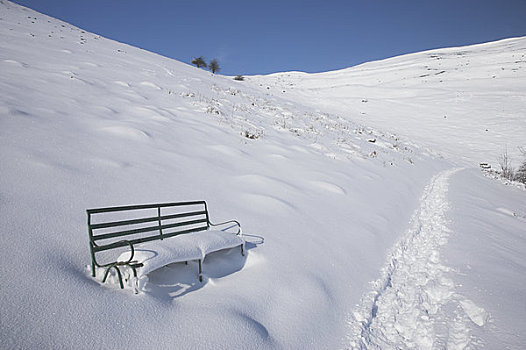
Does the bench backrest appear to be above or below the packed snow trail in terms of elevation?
above

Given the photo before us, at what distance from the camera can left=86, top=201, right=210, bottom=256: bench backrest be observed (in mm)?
3113

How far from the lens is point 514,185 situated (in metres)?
14.0

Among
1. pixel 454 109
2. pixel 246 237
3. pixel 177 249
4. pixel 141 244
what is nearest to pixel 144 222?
pixel 141 244

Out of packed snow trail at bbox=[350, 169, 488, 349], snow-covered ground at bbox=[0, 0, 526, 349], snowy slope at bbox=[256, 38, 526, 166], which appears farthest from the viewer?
snowy slope at bbox=[256, 38, 526, 166]

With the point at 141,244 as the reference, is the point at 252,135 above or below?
above

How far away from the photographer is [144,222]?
3484mm

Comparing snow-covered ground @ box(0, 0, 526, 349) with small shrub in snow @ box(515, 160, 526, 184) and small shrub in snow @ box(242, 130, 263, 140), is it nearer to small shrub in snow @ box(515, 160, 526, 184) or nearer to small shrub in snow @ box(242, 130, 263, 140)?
small shrub in snow @ box(242, 130, 263, 140)

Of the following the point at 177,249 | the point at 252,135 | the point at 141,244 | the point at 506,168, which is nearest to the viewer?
the point at 177,249

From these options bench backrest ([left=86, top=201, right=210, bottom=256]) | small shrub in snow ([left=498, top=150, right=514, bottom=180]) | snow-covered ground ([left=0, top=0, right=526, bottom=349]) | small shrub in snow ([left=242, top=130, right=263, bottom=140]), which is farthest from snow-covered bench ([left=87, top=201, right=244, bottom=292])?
small shrub in snow ([left=498, top=150, right=514, bottom=180])

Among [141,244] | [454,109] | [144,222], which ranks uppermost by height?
[454,109]

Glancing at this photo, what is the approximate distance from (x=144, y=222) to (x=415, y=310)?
413 centimetres

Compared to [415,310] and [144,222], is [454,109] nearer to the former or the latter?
[415,310]

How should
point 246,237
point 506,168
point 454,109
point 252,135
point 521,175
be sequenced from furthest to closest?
point 454,109, point 506,168, point 521,175, point 252,135, point 246,237

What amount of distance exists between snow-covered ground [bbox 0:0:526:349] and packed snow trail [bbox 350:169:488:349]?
2 centimetres
